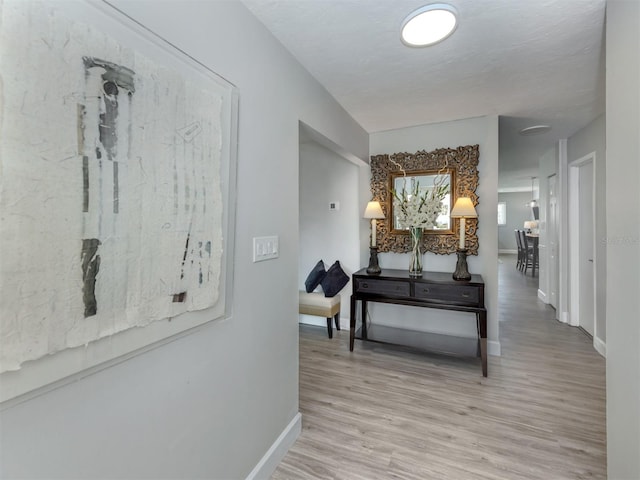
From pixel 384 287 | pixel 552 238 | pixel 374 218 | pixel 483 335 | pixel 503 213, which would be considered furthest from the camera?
pixel 503 213

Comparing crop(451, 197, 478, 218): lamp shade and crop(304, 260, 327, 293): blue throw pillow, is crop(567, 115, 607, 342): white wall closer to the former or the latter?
crop(451, 197, 478, 218): lamp shade

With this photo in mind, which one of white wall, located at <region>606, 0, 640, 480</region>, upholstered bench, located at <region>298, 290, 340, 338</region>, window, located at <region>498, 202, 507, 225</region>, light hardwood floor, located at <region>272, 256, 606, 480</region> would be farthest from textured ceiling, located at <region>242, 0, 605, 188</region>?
window, located at <region>498, 202, 507, 225</region>

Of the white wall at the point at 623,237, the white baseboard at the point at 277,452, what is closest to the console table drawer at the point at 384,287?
the white baseboard at the point at 277,452

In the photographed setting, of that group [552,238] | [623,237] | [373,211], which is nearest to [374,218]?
[373,211]

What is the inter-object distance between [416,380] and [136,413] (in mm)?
2228

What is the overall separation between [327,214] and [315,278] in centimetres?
83

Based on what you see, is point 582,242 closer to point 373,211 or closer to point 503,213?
point 373,211

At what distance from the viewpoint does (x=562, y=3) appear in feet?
4.62

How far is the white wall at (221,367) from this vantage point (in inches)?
30.1

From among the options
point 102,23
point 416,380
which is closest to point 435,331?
point 416,380

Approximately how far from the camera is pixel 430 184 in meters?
3.14

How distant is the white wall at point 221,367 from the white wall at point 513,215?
1197cm

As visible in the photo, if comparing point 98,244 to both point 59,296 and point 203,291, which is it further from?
point 203,291

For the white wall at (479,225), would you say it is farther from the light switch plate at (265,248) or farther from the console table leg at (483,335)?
the light switch plate at (265,248)
